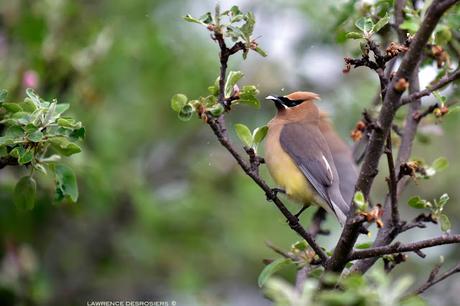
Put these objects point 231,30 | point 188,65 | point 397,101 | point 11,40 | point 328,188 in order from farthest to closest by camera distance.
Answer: point 188,65 < point 11,40 < point 328,188 < point 231,30 < point 397,101

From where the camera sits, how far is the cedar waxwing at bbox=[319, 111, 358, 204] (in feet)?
14.7

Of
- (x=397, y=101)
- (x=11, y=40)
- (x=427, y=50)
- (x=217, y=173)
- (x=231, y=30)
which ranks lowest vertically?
(x=397, y=101)

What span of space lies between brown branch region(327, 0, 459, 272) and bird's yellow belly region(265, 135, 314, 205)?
1.55m

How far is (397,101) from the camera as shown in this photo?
7.70 ft

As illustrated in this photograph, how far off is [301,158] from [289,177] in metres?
0.15

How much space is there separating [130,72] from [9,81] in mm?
2100

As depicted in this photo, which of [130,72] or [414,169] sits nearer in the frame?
[414,169]

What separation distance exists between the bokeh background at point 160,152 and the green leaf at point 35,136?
2.12m

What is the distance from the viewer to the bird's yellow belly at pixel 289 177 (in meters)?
4.17

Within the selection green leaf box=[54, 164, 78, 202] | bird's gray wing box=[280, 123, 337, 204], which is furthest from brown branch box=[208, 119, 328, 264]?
bird's gray wing box=[280, 123, 337, 204]

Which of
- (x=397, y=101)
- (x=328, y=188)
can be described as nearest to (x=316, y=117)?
(x=328, y=188)

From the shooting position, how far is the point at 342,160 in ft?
15.5

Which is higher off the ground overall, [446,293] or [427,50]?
[446,293]

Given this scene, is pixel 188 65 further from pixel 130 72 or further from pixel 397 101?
pixel 397 101
